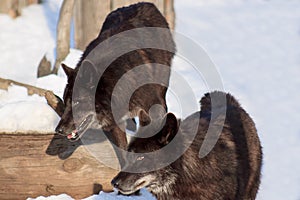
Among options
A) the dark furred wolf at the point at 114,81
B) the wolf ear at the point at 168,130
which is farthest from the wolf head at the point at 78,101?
the wolf ear at the point at 168,130

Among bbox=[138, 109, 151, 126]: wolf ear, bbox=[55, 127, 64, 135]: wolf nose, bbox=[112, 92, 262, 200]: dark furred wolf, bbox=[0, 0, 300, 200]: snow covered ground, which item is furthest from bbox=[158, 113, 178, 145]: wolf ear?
bbox=[0, 0, 300, 200]: snow covered ground

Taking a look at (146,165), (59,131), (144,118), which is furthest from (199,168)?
(59,131)

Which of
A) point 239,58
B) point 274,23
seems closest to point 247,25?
point 274,23

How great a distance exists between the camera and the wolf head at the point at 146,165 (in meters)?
5.90

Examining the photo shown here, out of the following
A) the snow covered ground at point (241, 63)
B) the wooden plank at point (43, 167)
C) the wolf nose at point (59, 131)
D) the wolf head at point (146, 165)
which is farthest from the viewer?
the snow covered ground at point (241, 63)

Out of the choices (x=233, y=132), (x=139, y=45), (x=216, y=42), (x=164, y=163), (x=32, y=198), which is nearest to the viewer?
(x=164, y=163)

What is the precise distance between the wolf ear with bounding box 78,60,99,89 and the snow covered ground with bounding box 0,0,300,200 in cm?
79

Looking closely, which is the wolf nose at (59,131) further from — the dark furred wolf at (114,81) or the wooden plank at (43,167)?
the wooden plank at (43,167)

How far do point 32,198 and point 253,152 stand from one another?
2575mm

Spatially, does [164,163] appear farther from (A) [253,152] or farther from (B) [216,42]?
(B) [216,42]

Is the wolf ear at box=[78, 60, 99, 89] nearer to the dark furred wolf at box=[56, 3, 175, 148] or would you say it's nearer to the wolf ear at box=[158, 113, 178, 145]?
the dark furred wolf at box=[56, 3, 175, 148]

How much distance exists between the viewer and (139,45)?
26.4 feet

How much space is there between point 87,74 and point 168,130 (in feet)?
5.25

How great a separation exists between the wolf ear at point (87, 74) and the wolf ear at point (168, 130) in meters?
1.52
